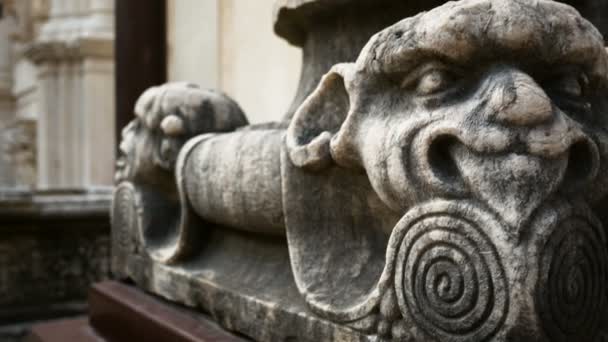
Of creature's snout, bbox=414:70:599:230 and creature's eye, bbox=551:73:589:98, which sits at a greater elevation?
creature's eye, bbox=551:73:589:98

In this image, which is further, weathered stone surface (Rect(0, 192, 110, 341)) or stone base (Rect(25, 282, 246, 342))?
weathered stone surface (Rect(0, 192, 110, 341))

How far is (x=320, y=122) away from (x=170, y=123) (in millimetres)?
857

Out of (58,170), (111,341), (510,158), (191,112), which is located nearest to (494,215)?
(510,158)

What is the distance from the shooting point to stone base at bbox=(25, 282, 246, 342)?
69.4 inches

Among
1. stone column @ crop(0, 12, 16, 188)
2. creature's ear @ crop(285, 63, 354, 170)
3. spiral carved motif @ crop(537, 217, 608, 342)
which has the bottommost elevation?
stone column @ crop(0, 12, 16, 188)

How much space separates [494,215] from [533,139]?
127mm

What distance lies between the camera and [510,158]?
993mm

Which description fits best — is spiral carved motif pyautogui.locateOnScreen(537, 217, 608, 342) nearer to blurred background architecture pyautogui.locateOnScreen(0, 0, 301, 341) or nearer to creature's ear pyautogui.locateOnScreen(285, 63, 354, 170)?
creature's ear pyautogui.locateOnScreen(285, 63, 354, 170)

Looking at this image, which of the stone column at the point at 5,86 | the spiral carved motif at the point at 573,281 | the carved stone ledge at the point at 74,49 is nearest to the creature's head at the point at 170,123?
the spiral carved motif at the point at 573,281

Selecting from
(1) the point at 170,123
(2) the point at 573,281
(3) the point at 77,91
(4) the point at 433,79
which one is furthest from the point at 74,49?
(2) the point at 573,281

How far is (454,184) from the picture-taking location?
1047mm

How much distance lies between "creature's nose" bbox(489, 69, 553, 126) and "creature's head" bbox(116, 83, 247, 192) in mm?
1311

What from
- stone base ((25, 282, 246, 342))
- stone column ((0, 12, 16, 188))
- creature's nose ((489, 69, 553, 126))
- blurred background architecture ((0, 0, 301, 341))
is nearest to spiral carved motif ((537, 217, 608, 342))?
creature's nose ((489, 69, 553, 126))

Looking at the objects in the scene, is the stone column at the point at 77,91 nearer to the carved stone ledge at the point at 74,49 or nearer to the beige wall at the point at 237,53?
the carved stone ledge at the point at 74,49
